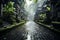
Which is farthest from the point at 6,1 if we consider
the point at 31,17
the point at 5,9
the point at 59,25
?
the point at 31,17

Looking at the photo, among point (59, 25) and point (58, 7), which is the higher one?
point (58, 7)

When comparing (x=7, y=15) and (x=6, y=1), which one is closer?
(x=7, y=15)

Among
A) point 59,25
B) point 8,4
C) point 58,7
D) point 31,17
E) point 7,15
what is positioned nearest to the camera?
point 59,25

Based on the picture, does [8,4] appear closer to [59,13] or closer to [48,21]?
[48,21]

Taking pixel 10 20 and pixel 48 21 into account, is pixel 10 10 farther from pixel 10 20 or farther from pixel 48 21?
pixel 48 21

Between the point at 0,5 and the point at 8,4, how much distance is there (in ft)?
19.9

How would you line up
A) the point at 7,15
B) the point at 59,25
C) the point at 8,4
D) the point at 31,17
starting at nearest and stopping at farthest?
1. the point at 59,25
2. the point at 7,15
3. the point at 8,4
4. the point at 31,17

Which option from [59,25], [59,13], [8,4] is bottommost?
[59,25]

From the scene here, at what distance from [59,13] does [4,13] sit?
1772 centimetres

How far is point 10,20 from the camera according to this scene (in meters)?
38.9

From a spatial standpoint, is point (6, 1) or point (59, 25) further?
point (6, 1)

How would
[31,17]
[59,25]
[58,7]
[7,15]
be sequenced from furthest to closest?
→ [31,17]
[7,15]
[58,7]
[59,25]

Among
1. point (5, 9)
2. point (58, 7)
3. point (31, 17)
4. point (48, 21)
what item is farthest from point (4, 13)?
point (31, 17)

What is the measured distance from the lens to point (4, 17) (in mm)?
40969
